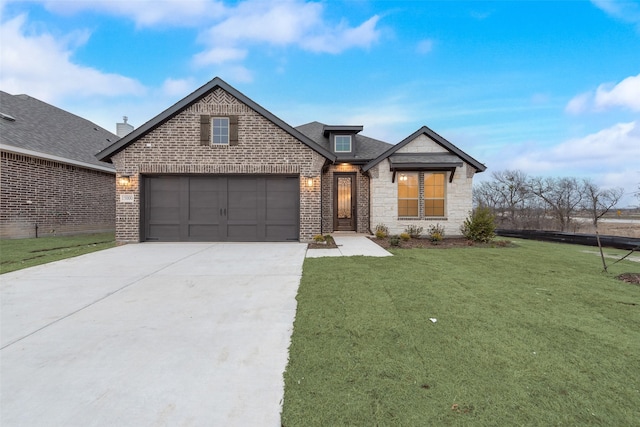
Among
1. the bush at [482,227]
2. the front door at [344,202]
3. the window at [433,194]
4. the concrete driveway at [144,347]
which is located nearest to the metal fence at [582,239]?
the bush at [482,227]

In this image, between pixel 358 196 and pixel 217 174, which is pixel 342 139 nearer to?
pixel 358 196

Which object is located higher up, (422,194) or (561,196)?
(561,196)

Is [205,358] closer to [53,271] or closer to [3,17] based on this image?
[53,271]

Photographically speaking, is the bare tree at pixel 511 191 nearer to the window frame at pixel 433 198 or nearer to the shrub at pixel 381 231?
the window frame at pixel 433 198

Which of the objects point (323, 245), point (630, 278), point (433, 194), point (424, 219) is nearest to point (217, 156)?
point (323, 245)

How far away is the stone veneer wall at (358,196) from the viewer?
12883mm

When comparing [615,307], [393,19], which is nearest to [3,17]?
[393,19]

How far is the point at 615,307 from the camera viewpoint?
12.6ft

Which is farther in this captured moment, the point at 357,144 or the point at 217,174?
the point at 357,144

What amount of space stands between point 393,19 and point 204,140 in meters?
12.3

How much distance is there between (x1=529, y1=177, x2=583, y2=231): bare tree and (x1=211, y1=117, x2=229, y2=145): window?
23846 millimetres

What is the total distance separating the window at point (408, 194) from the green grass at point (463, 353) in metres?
6.94

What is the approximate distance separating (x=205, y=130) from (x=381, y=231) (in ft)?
26.2

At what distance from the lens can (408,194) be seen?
12023 mm
